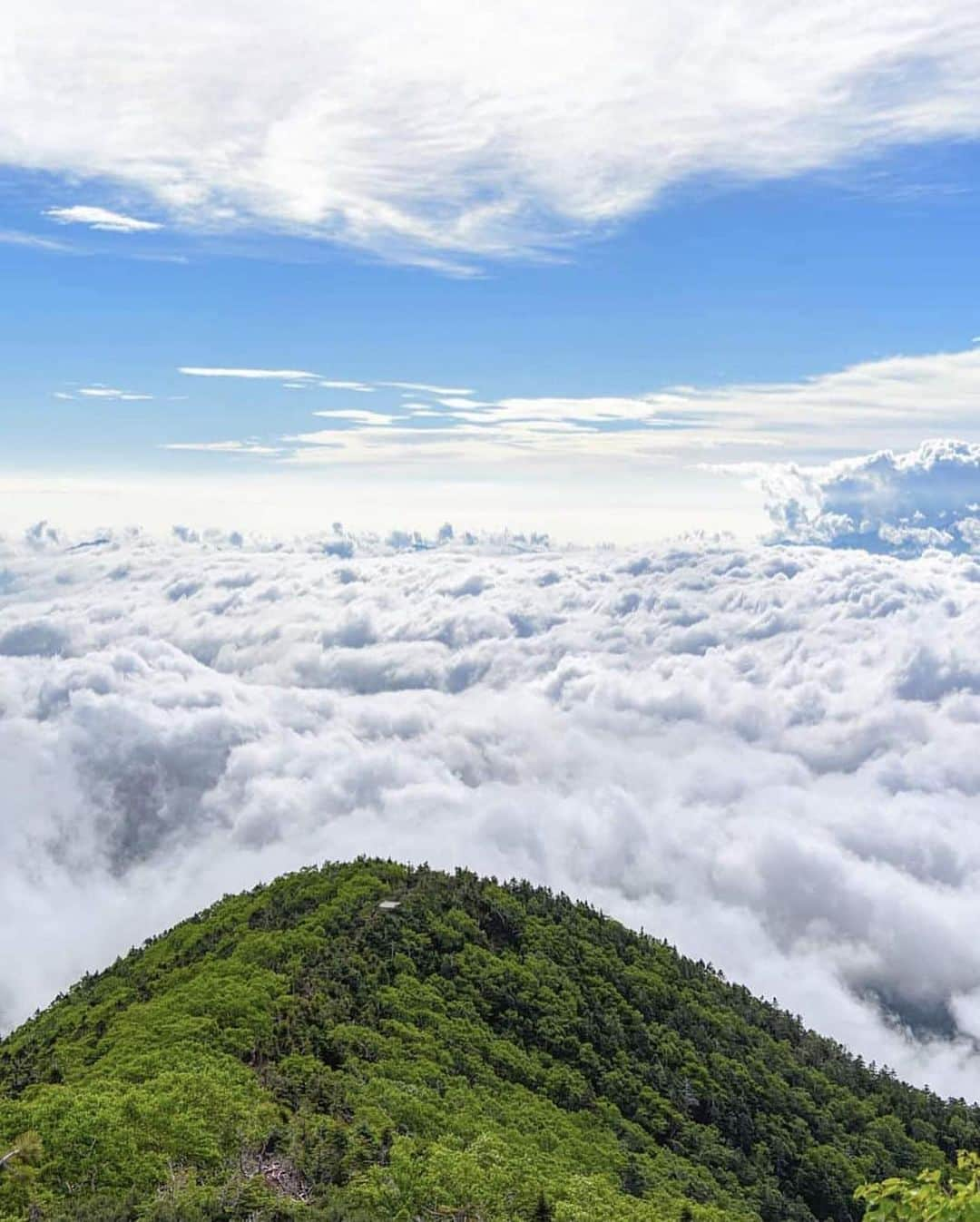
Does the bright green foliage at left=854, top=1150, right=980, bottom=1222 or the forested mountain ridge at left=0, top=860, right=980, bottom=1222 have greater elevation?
the bright green foliage at left=854, top=1150, right=980, bottom=1222

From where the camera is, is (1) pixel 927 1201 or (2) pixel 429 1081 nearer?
(1) pixel 927 1201

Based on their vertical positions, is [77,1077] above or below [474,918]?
above

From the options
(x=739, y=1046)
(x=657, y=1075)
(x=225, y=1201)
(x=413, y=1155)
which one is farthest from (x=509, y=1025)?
(x=225, y=1201)

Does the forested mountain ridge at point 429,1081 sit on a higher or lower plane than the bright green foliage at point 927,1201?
lower

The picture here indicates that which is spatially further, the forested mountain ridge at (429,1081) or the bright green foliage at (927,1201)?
the forested mountain ridge at (429,1081)

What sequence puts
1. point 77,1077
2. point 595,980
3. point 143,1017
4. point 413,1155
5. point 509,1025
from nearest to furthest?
point 413,1155 < point 77,1077 < point 143,1017 < point 509,1025 < point 595,980

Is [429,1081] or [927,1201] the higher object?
[927,1201]

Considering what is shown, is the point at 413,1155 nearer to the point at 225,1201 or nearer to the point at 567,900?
the point at 225,1201

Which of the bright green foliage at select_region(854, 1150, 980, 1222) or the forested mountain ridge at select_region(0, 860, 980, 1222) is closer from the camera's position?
the bright green foliage at select_region(854, 1150, 980, 1222)
